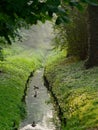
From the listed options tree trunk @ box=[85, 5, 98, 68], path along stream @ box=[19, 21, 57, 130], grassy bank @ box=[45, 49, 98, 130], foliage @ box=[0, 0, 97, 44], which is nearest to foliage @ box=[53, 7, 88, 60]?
path along stream @ box=[19, 21, 57, 130]

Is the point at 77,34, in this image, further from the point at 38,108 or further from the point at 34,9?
the point at 34,9

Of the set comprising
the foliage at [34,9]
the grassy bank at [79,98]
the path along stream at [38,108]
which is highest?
the foliage at [34,9]

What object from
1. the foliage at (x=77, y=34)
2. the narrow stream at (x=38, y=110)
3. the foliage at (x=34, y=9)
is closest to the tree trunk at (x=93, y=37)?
the narrow stream at (x=38, y=110)

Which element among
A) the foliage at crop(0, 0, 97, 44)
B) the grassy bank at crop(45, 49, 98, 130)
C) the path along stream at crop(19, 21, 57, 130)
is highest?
the foliage at crop(0, 0, 97, 44)

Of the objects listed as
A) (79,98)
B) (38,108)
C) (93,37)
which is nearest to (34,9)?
(79,98)

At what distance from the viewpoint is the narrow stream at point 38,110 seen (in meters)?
18.2

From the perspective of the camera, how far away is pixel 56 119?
1939cm

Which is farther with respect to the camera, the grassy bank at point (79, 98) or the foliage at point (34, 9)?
the grassy bank at point (79, 98)

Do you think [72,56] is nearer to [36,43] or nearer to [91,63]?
[91,63]

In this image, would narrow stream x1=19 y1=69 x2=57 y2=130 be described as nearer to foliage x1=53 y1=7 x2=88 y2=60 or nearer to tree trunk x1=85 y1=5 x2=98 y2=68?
tree trunk x1=85 y1=5 x2=98 y2=68

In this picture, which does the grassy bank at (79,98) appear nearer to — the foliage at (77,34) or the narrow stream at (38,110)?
the narrow stream at (38,110)

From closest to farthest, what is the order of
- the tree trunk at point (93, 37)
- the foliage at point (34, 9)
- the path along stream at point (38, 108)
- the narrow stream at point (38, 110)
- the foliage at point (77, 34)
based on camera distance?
the foliage at point (34, 9)
the narrow stream at point (38, 110)
the path along stream at point (38, 108)
the tree trunk at point (93, 37)
the foliage at point (77, 34)

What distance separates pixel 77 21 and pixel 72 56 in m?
4.82

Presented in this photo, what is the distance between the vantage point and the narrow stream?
59.8 ft
